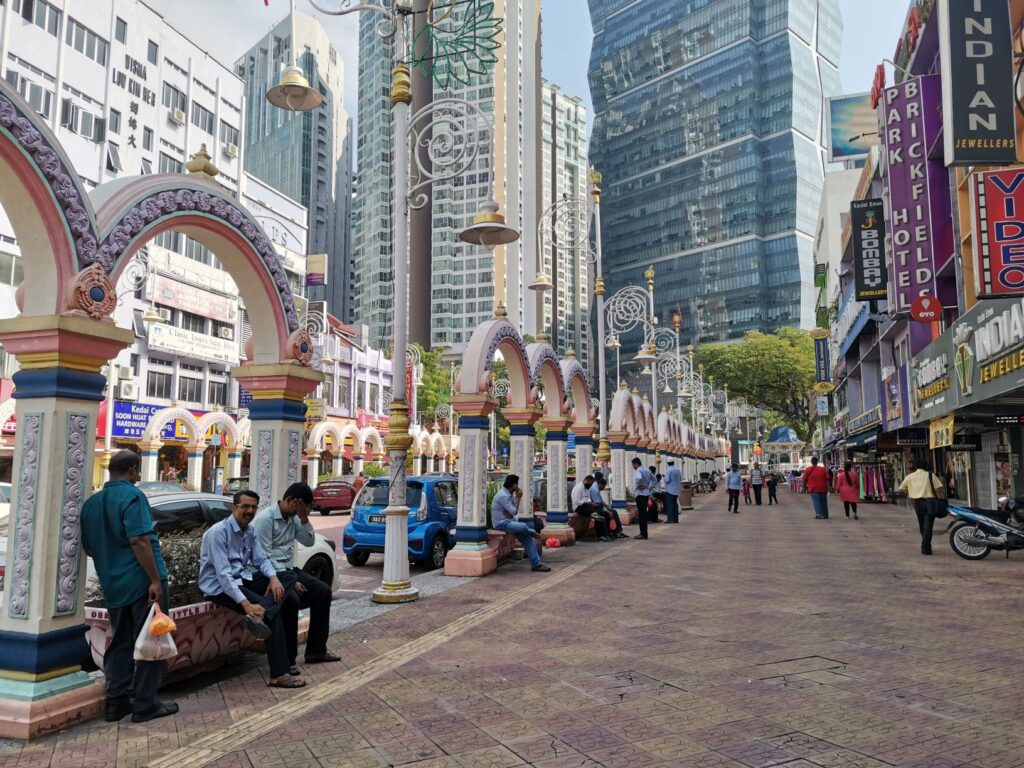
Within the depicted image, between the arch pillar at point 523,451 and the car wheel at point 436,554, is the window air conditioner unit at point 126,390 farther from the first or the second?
the car wheel at point 436,554

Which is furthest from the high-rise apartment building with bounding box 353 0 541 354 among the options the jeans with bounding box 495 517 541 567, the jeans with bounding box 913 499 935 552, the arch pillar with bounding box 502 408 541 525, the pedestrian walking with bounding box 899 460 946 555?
the jeans with bounding box 495 517 541 567

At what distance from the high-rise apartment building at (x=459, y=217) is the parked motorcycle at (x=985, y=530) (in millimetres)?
80774

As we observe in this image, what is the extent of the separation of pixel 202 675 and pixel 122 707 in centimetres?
108

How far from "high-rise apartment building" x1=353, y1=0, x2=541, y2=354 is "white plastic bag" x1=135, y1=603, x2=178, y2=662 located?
87285 millimetres

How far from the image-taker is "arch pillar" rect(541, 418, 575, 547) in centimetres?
1584

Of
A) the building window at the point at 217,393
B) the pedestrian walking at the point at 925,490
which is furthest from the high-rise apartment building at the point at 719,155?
the pedestrian walking at the point at 925,490

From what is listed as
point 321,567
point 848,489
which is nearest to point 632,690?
point 321,567

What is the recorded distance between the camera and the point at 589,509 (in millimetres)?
16312

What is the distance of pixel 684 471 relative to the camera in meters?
45.5

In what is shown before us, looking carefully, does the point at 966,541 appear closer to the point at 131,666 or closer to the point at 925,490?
the point at 925,490

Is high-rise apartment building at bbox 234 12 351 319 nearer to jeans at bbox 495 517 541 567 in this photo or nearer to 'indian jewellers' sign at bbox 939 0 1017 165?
'indian jewellers' sign at bbox 939 0 1017 165

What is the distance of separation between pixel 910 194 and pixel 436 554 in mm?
13939

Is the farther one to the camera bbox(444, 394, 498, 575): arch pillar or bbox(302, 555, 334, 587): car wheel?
bbox(444, 394, 498, 575): arch pillar

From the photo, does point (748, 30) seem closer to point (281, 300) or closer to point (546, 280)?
point (546, 280)
